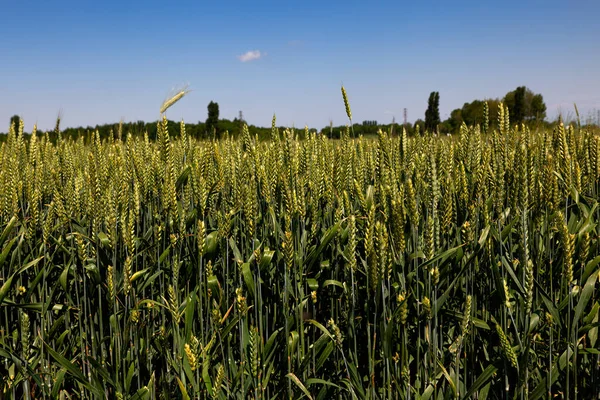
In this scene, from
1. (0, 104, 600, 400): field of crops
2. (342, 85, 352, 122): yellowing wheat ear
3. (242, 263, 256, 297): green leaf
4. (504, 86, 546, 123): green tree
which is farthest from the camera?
(504, 86, 546, 123): green tree

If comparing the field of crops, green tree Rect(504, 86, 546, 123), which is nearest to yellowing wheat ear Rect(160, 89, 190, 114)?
the field of crops

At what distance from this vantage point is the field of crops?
60.2 inches

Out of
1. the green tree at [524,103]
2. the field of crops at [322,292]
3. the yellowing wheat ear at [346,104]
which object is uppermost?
the green tree at [524,103]

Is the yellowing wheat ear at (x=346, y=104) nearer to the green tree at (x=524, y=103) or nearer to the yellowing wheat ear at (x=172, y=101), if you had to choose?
the yellowing wheat ear at (x=172, y=101)

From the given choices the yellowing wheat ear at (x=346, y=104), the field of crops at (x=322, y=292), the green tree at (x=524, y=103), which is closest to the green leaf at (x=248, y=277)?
the field of crops at (x=322, y=292)

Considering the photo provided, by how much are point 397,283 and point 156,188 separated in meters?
1.09

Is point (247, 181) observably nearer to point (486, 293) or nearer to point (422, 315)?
point (422, 315)

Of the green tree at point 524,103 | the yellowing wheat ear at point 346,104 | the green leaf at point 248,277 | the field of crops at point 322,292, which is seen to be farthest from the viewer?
the green tree at point 524,103

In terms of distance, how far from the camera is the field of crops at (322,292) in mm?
1528

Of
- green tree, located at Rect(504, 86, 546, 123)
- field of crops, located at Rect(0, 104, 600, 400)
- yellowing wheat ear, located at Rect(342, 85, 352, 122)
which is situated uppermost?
green tree, located at Rect(504, 86, 546, 123)

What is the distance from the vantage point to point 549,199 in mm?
1683

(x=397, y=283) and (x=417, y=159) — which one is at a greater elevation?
(x=417, y=159)

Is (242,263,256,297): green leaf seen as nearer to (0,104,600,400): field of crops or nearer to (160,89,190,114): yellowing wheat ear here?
(0,104,600,400): field of crops

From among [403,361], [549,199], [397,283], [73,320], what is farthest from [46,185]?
[549,199]
